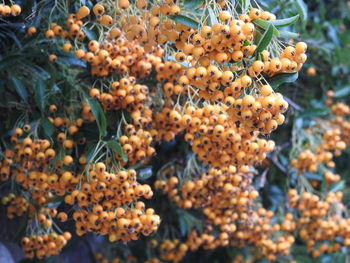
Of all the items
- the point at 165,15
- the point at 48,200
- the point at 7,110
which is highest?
the point at 165,15

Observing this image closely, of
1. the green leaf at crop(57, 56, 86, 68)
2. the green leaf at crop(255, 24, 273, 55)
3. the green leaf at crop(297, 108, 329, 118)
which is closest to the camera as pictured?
the green leaf at crop(255, 24, 273, 55)

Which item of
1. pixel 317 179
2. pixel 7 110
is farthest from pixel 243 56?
pixel 317 179

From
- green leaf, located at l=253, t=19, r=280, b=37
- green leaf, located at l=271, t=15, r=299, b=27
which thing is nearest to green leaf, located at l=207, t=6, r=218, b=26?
green leaf, located at l=253, t=19, r=280, b=37

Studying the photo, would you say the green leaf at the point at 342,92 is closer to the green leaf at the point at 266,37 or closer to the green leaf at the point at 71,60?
the green leaf at the point at 71,60

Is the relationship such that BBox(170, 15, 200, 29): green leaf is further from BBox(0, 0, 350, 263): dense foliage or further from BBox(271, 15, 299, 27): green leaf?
BBox(271, 15, 299, 27): green leaf

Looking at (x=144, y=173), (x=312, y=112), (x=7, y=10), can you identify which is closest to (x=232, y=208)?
(x=144, y=173)

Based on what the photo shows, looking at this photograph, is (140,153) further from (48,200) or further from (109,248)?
(109,248)

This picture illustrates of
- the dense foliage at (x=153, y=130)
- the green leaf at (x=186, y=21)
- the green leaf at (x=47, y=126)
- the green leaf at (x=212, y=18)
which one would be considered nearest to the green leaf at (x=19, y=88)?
the dense foliage at (x=153, y=130)

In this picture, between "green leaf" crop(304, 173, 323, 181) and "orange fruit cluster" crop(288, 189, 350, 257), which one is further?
"green leaf" crop(304, 173, 323, 181)
